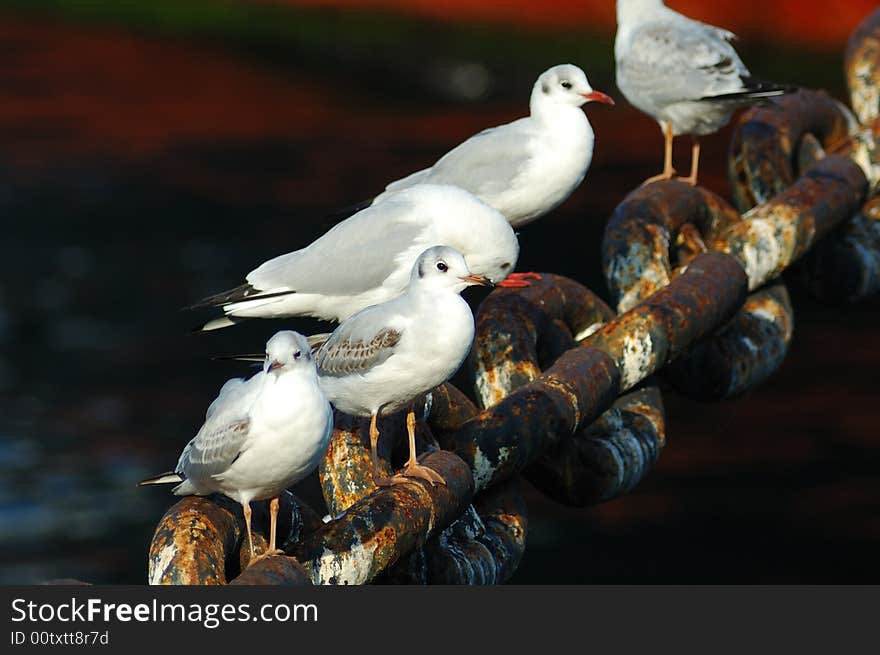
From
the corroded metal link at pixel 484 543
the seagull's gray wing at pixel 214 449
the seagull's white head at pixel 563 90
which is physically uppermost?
the seagull's white head at pixel 563 90

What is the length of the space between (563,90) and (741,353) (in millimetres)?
1524

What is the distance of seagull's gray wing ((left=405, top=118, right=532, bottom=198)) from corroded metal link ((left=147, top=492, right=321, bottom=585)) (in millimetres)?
2219

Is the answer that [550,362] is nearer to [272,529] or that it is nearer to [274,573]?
[272,529]

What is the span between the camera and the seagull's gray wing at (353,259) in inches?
167

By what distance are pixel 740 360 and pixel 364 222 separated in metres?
1.05

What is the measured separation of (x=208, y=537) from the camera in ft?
8.05

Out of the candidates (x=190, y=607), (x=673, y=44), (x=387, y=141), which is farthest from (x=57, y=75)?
(x=190, y=607)

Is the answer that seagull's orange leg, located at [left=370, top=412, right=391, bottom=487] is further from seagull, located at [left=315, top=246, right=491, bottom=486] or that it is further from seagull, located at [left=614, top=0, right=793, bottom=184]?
seagull, located at [left=614, top=0, right=793, bottom=184]

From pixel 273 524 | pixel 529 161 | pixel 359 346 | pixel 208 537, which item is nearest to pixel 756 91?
pixel 529 161

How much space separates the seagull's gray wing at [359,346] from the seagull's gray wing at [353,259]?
28.0 inches

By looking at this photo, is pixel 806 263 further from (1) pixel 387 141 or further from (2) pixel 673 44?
(1) pixel 387 141

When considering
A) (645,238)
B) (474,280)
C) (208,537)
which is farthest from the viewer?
(645,238)

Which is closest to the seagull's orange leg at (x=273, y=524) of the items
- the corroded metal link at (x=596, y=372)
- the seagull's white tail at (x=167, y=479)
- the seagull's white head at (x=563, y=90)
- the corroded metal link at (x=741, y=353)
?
the seagull's white tail at (x=167, y=479)

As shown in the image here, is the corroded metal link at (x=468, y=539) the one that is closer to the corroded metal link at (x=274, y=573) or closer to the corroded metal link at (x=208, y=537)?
the corroded metal link at (x=208, y=537)
